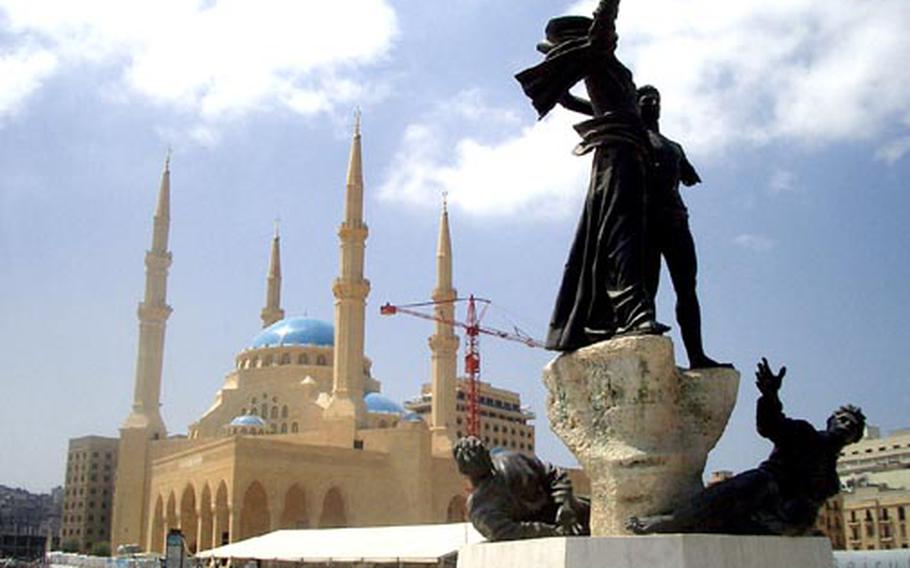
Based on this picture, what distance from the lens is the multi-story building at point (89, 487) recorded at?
79750 mm

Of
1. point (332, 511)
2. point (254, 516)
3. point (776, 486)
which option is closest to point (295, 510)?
point (332, 511)

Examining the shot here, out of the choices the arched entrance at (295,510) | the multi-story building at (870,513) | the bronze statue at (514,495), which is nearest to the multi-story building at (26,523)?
the arched entrance at (295,510)

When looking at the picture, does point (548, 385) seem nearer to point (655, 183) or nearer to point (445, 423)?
point (655, 183)

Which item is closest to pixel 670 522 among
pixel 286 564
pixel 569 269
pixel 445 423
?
pixel 569 269

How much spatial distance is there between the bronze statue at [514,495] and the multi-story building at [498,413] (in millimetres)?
89017

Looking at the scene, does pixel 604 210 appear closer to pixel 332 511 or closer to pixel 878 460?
pixel 332 511

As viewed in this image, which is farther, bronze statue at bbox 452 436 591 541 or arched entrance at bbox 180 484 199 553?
arched entrance at bbox 180 484 199 553

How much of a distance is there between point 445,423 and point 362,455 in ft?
24.1

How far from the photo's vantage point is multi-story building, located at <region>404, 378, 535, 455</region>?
98.4 metres

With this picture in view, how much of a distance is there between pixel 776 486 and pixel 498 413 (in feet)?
319

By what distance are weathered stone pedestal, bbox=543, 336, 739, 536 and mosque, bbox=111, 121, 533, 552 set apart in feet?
131

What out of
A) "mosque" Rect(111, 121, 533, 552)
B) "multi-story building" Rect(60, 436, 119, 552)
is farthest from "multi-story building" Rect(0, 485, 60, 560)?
"mosque" Rect(111, 121, 533, 552)

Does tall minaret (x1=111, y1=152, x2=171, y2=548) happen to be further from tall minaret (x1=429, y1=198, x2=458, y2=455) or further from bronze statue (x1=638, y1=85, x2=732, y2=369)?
bronze statue (x1=638, y1=85, x2=732, y2=369)

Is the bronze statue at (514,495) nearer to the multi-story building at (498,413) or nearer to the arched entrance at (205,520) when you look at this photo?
the arched entrance at (205,520)
